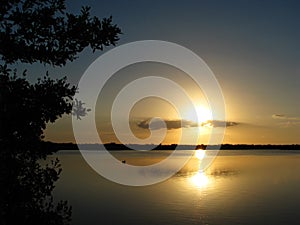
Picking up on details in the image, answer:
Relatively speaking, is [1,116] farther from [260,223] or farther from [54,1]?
[260,223]

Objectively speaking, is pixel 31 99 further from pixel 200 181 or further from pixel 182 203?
pixel 200 181

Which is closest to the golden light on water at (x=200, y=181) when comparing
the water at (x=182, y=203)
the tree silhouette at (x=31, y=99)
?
the water at (x=182, y=203)

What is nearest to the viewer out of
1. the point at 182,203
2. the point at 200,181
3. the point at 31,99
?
the point at 31,99

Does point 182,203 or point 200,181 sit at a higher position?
point 200,181

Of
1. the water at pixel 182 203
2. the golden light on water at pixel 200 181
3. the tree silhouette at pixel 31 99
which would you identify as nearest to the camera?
the tree silhouette at pixel 31 99

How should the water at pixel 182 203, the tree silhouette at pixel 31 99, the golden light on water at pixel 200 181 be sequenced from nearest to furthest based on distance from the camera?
the tree silhouette at pixel 31 99, the water at pixel 182 203, the golden light on water at pixel 200 181

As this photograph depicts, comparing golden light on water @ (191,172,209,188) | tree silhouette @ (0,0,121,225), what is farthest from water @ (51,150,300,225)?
tree silhouette @ (0,0,121,225)

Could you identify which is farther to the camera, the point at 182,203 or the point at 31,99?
the point at 182,203

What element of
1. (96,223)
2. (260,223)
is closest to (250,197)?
(260,223)

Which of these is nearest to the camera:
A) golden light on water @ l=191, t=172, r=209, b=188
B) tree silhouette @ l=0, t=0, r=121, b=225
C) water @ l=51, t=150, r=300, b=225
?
tree silhouette @ l=0, t=0, r=121, b=225

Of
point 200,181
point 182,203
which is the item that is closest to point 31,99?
point 182,203

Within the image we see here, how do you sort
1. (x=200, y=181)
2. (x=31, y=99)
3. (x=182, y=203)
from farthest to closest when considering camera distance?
(x=200, y=181), (x=182, y=203), (x=31, y=99)

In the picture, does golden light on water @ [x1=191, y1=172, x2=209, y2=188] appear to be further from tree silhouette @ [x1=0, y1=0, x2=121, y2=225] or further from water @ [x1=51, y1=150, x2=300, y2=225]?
tree silhouette @ [x1=0, y1=0, x2=121, y2=225]

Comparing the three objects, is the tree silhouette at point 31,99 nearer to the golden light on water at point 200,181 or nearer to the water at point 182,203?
the water at point 182,203
